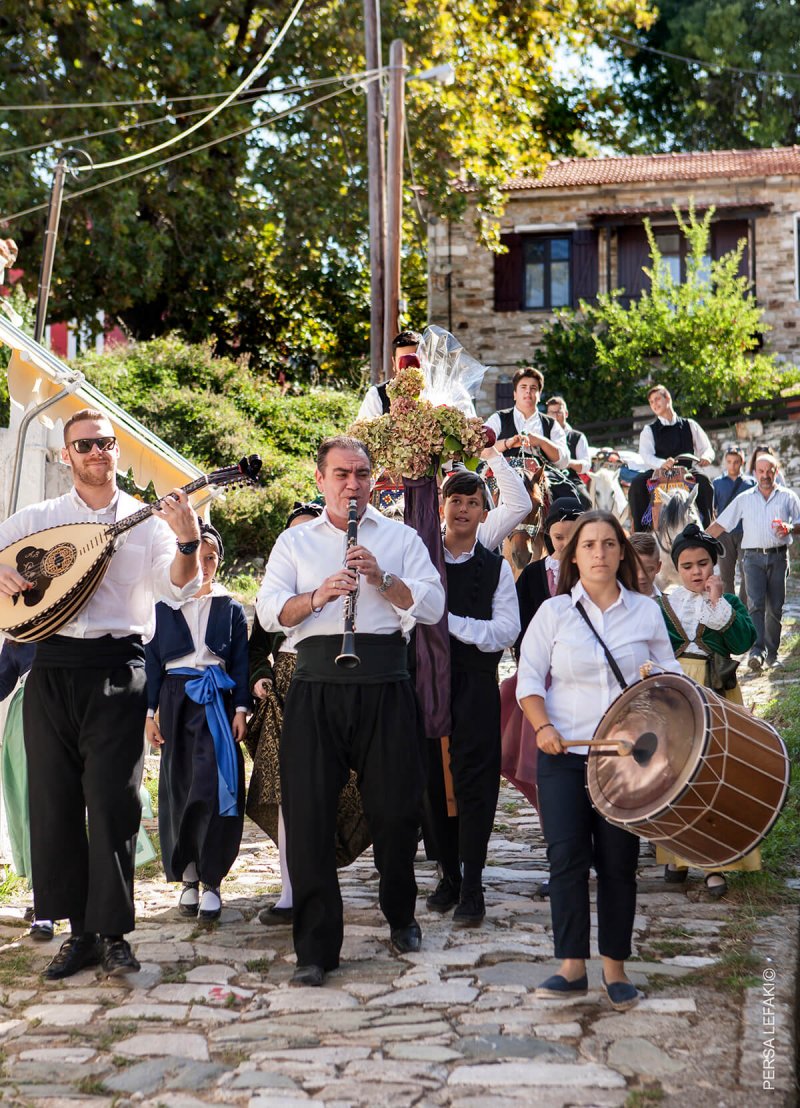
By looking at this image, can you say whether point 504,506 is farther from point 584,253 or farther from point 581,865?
point 584,253

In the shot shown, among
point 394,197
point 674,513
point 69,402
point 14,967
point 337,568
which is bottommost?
point 14,967

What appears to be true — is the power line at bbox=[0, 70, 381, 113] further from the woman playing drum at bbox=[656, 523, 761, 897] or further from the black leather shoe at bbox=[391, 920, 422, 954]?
the black leather shoe at bbox=[391, 920, 422, 954]

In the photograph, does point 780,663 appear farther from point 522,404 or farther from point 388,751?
point 388,751

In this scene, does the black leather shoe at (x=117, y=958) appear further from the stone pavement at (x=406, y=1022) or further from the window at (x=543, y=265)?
the window at (x=543, y=265)

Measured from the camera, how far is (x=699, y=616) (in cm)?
698

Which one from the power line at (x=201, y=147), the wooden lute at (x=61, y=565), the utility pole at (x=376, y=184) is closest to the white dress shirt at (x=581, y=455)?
the wooden lute at (x=61, y=565)

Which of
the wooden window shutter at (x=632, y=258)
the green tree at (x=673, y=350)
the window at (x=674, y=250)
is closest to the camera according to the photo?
the green tree at (x=673, y=350)

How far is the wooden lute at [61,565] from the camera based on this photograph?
5.49 metres

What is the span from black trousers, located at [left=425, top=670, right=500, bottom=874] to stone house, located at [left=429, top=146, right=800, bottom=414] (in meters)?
23.2

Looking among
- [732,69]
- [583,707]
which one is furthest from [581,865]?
[732,69]

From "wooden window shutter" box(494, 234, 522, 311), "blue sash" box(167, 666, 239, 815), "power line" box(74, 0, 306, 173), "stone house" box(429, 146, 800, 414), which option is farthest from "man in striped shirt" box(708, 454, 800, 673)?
"wooden window shutter" box(494, 234, 522, 311)

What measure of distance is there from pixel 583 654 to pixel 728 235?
2689 cm

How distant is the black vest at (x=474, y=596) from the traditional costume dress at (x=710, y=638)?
2.96 feet

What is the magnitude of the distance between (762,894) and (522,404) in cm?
482
